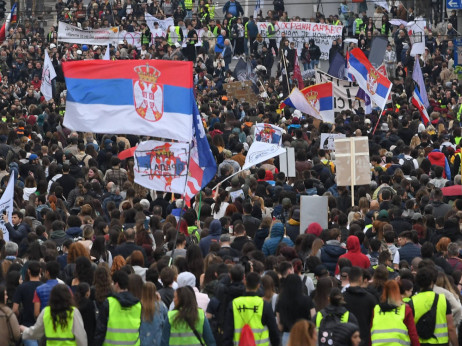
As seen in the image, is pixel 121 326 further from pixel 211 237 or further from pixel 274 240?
pixel 274 240

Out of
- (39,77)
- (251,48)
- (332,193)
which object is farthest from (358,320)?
(251,48)

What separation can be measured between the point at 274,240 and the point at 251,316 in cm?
360

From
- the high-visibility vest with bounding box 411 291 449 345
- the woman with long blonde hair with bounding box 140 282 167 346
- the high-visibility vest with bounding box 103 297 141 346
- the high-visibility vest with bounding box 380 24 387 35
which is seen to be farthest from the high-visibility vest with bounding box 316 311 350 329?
the high-visibility vest with bounding box 380 24 387 35

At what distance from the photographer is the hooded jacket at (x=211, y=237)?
1446 cm

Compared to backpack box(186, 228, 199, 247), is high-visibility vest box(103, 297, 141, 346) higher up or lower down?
higher up

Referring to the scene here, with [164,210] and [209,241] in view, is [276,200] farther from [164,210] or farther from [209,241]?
[209,241]

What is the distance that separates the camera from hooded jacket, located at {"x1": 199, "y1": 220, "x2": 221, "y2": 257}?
1446 cm

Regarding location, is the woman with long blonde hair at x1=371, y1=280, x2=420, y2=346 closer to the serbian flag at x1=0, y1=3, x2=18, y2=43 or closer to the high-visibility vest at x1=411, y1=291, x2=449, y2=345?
the high-visibility vest at x1=411, y1=291, x2=449, y2=345

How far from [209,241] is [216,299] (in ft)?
10.3

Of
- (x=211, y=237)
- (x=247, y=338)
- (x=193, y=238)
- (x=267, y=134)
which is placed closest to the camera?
(x=247, y=338)

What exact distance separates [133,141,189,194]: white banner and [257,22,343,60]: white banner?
2360cm

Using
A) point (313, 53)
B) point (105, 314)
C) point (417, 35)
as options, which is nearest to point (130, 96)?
point (105, 314)

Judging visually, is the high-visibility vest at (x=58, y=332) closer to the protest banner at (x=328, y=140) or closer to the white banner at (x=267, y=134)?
the white banner at (x=267, y=134)

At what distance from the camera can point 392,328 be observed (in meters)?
Result: 11.1
